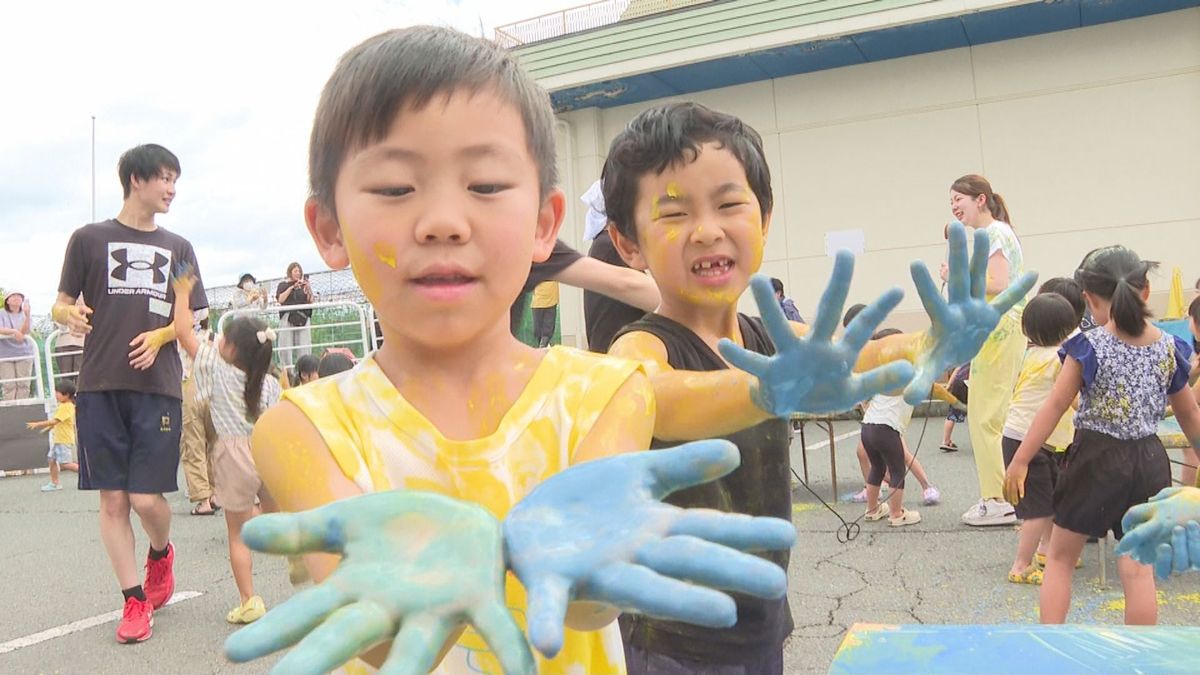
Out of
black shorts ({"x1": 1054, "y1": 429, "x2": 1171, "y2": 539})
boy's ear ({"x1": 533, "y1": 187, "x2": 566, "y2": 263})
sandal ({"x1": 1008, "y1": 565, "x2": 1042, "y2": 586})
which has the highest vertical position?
boy's ear ({"x1": 533, "y1": 187, "x2": 566, "y2": 263})

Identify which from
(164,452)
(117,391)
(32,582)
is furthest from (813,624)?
(32,582)

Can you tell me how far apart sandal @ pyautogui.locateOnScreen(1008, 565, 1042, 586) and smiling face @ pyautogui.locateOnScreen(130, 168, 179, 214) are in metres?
3.80

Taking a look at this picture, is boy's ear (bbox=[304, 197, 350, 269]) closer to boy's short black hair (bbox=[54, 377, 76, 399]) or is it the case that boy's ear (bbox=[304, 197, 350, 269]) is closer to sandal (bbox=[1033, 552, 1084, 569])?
sandal (bbox=[1033, 552, 1084, 569])

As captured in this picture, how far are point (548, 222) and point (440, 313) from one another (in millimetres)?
293

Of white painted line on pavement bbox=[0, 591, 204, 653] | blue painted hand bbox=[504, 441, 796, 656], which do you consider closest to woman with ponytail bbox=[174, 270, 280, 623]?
white painted line on pavement bbox=[0, 591, 204, 653]

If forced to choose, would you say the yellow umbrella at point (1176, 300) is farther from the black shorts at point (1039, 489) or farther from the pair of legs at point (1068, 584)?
the pair of legs at point (1068, 584)

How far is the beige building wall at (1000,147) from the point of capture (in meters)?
9.91

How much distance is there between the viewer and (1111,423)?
3.08m

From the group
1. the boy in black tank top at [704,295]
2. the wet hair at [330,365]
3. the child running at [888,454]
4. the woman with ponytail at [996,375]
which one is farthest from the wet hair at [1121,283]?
the wet hair at [330,365]

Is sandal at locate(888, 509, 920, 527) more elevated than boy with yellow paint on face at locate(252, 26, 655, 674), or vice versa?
boy with yellow paint on face at locate(252, 26, 655, 674)

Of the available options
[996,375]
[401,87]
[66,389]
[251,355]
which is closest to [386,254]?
[401,87]

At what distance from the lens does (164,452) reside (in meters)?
3.55

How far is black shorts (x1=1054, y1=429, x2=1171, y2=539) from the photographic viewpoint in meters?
3.02

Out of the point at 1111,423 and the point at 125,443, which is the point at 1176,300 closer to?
the point at 1111,423
